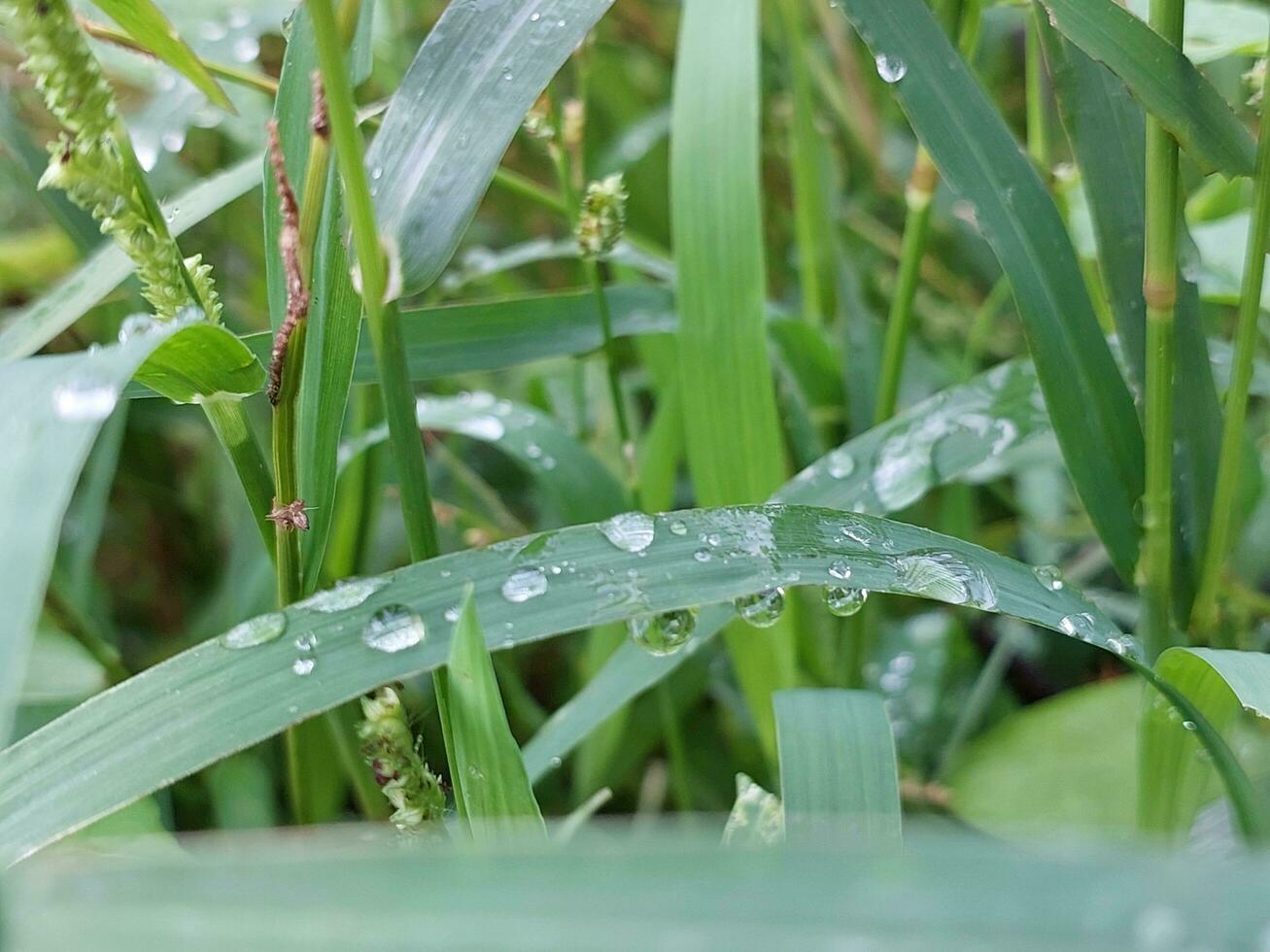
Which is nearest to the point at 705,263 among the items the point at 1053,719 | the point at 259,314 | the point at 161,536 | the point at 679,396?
the point at 679,396

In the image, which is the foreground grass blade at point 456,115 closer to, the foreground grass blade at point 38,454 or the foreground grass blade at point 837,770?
the foreground grass blade at point 38,454

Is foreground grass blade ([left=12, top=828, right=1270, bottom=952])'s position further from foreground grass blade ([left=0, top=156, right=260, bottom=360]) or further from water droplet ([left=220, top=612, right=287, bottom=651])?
foreground grass blade ([left=0, top=156, right=260, bottom=360])

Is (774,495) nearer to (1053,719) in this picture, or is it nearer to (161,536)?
(1053,719)

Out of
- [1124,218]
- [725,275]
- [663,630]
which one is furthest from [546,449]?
[1124,218]

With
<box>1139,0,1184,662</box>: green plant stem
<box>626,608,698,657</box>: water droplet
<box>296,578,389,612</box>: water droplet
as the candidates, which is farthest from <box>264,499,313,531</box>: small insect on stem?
<box>1139,0,1184,662</box>: green plant stem

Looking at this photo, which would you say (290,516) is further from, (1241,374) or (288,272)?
(1241,374)

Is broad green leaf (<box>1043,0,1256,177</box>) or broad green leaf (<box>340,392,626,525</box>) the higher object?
broad green leaf (<box>1043,0,1256,177</box>)
